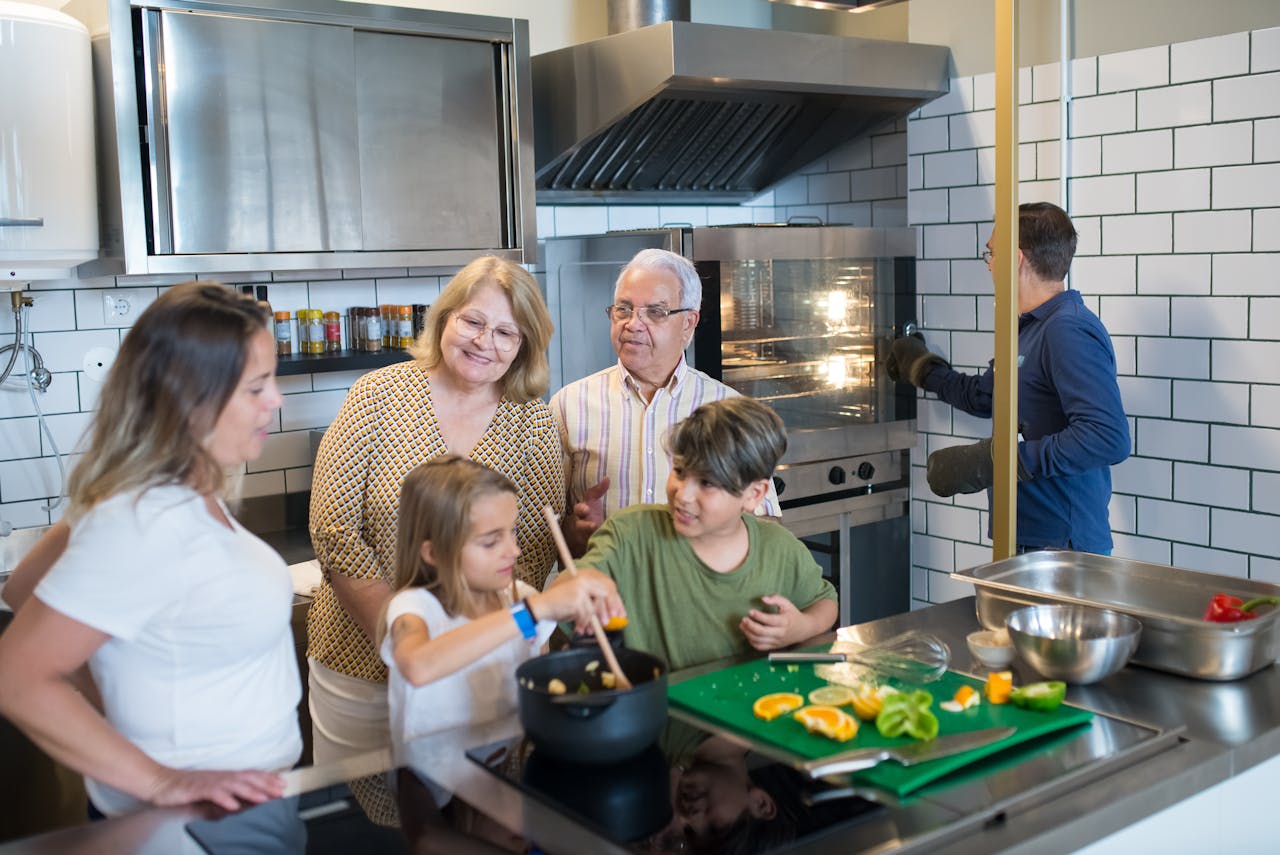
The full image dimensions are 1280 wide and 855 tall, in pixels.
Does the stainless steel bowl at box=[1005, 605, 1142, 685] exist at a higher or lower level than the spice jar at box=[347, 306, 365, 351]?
lower

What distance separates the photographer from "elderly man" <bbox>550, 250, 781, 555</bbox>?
2.30 m

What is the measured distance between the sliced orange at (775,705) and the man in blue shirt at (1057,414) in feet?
4.63

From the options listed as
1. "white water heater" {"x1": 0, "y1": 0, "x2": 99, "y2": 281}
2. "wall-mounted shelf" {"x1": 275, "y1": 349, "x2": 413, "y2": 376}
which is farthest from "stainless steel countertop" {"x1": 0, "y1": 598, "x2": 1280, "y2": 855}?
"wall-mounted shelf" {"x1": 275, "y1": 349, "x2": 413, "y2": 376}

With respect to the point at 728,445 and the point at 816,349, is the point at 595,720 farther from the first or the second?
the point at 816,349

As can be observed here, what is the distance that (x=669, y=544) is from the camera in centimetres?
187

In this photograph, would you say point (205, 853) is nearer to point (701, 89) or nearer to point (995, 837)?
point (995, 837)

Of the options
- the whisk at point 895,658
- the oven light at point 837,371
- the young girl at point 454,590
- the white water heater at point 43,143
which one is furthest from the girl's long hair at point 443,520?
the oven light at point 837,371

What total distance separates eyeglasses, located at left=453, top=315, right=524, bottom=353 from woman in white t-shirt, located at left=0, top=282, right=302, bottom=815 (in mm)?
623

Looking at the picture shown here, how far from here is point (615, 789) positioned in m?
1.31

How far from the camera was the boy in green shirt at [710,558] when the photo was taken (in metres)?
1.80

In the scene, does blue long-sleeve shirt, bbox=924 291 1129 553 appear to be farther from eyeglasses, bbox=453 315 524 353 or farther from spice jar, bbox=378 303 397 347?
spice jar, bbox=378 303 397 347

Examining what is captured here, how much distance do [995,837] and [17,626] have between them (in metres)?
0.98

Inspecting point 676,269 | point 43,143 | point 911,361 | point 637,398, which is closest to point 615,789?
point 637,398

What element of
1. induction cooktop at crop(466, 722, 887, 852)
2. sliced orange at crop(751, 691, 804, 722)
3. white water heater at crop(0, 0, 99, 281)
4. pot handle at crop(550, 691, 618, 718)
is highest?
white water heater at crop(0, 0, 99, 281)
